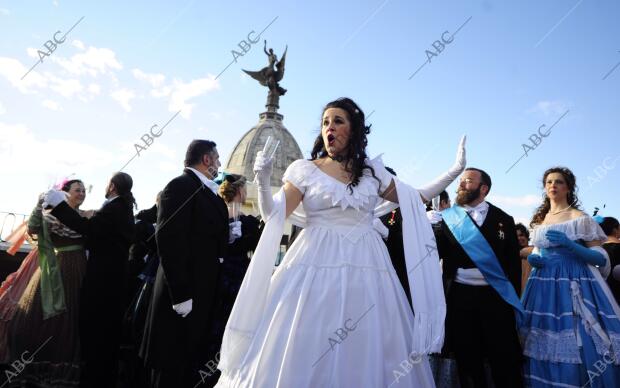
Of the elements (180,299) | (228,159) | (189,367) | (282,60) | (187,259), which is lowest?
(189,367)

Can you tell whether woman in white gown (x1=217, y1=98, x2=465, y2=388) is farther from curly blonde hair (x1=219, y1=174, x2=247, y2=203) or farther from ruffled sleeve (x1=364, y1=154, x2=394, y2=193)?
curly blonde hair (x1=219, y1=174, x2=247, y2=203)

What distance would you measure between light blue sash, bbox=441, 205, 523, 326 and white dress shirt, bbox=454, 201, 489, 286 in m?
0.09

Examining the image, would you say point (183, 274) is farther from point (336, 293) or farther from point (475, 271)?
point (475, 271)

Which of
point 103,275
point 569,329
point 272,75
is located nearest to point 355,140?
point 569,329

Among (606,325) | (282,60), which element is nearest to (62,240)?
(606,325)

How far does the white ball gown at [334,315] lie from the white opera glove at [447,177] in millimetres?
583

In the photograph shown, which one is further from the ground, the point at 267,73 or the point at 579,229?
the point at 267,73

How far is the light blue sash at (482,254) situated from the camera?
12.6 ft

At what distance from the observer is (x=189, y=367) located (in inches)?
130

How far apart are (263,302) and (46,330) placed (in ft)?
8.74

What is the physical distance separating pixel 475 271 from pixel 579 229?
111 centimetres

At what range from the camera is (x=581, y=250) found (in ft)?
13.2

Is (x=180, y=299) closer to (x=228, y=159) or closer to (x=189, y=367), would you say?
(x=189, y=367)

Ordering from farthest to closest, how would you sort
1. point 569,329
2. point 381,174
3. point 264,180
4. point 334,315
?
Result: point 569,329, point 381,174, point 264,180, point 334,315
